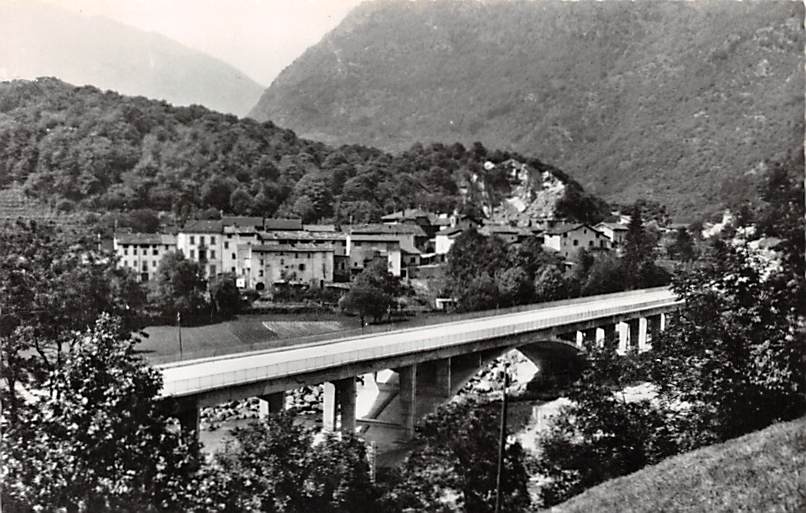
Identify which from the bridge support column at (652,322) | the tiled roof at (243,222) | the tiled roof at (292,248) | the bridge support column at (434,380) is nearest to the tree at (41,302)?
the tiled roof at (292,248)

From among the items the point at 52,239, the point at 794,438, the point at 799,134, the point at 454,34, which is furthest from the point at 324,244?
the point at 794,438

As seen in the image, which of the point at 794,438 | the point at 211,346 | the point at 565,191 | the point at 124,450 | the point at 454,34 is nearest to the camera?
the point at 794,438

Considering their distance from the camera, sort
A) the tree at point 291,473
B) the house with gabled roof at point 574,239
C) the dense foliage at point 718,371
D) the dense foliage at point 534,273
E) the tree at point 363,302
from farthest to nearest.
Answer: the house with gabled roof at point 574,239, the dense foliage at point 534,273, the tree at point 363,302, the dense foliage at point 718,371, the tree at point 291,473

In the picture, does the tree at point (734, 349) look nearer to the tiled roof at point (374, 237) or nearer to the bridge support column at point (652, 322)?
the bridge support column at point (652, 322)

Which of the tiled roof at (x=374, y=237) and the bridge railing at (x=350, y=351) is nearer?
the bridge railing at (x=350, y=351)

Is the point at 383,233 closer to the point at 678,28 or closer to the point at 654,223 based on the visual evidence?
the point at 654,223

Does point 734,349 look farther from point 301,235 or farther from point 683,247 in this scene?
point 301,235

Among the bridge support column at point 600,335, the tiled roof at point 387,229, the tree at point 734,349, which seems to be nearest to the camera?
the tree at point 734,349
